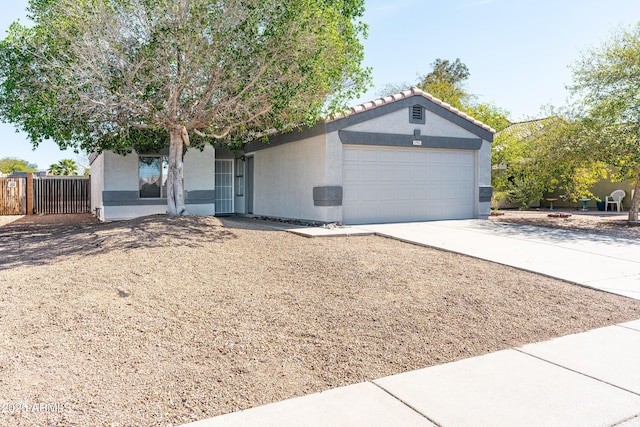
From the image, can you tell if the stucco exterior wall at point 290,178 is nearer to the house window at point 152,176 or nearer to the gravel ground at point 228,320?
the house window at point 152,176

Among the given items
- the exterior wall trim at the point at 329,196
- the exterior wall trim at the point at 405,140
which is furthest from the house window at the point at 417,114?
the exterior wall trim at the point at 329,196

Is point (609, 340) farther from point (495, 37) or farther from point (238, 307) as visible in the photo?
point (495, 37)

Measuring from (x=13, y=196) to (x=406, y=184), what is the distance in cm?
1887

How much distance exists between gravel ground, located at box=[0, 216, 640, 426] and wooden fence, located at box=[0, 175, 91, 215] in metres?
15.9

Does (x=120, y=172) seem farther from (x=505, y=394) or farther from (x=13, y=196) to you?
(x=505, y=394)

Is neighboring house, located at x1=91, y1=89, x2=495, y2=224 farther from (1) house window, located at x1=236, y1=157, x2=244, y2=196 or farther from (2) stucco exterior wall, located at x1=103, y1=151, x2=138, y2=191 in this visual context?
(1) house window, located at x1=236, y1=157, x2=244, y2=196

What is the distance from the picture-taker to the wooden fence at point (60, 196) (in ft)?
73.7

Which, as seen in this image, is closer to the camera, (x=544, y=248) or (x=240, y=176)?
(x=544, y=248)

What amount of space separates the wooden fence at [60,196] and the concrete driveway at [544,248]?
17.8 m

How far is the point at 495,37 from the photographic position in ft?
46.4

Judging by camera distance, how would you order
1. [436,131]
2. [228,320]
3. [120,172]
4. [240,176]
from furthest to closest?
[240,176]
[120,172]
[436,131]
[228,320]

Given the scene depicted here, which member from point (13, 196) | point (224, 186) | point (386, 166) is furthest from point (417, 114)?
point (13, 196)

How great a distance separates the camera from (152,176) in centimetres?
1597

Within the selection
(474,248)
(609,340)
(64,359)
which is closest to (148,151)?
(474,248)
